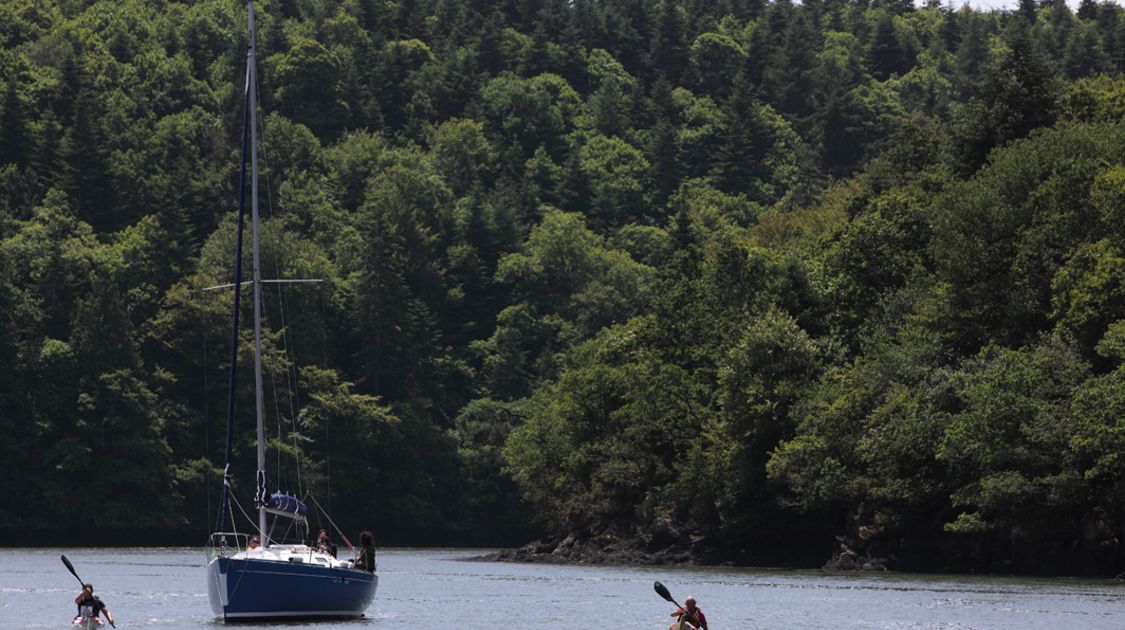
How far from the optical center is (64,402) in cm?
15000

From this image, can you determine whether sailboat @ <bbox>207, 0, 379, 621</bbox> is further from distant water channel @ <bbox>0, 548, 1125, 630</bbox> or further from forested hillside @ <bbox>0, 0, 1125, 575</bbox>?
forested hillside @ <bbox>0, 0, 1125, 575</bbox>

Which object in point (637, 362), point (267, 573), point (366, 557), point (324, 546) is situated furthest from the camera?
point (637, 362)

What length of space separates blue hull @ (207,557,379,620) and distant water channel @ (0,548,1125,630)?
26.1 inches

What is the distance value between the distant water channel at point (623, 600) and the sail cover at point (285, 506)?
Result: 3.90 meters

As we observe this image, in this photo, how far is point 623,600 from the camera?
73750 millimetres

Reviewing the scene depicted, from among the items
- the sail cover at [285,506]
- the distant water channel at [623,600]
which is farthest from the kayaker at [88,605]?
the sail cover at [285,506]

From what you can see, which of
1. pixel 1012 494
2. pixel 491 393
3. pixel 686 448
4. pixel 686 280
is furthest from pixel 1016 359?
pixel 491 393

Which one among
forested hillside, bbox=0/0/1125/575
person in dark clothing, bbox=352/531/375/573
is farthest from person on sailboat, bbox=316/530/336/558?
forested hillside, bbox=0/0/1125/575

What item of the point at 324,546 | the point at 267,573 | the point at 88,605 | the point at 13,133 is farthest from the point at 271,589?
the point at 13,133

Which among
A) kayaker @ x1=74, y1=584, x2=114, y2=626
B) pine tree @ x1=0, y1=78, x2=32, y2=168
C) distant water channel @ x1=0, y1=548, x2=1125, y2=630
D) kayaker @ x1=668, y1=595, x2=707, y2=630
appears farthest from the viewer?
A: pine tree @ x1=0, y1=78, x2=32, y2=168

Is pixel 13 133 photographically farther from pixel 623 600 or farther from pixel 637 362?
pixel 623 600

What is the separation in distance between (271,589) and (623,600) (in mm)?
20056

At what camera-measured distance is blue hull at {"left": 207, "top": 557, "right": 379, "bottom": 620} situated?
187ft

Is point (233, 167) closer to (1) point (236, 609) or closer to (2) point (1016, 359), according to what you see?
(2) point (1016, 359)
